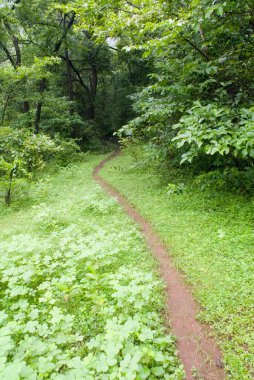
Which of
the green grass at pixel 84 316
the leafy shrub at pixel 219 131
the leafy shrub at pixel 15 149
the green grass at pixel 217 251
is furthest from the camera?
the leafy shrub at pixel 15 149

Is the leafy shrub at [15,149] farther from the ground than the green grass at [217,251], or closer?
farther from the ground

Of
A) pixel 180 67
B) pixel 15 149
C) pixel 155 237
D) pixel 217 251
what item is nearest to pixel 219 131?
pixel 217 251

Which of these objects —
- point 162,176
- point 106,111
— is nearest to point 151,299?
point 162,176

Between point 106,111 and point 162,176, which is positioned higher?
point 106,111

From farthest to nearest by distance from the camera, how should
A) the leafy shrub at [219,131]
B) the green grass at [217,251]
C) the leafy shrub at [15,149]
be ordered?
1. the leafy shrub at [15,149]
2. the leafy shrub at [219,131]
3. the green grass at [217,251]

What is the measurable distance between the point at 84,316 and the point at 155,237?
2538 mm

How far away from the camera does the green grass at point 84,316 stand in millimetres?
2445

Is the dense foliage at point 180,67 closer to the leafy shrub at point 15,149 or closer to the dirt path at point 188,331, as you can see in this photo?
the dirt path at point 188,331

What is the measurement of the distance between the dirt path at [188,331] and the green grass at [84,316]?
0.15 meters

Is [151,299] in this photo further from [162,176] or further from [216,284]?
[162,176]

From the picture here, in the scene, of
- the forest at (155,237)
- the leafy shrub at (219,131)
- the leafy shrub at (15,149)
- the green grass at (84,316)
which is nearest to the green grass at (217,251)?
the forest at (155,237)

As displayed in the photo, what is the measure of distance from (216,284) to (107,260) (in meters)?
1.79

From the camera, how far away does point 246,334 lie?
2957 mm

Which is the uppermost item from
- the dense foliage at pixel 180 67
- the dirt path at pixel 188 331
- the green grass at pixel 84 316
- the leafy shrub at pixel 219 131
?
the dense foliage at pixel 180 67
